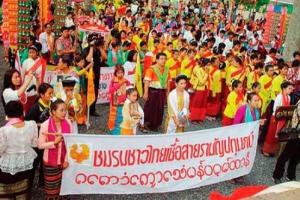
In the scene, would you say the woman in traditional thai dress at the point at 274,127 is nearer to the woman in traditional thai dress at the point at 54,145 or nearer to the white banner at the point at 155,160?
the white banner at the point at 155,160

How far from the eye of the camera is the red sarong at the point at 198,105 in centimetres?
880

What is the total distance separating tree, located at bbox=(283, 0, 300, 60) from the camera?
36.9 feet

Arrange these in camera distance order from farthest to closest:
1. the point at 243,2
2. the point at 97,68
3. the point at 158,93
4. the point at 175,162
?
the point at 243,2 < the point at 97,68 < the point at 158,93 < the point at 175,162

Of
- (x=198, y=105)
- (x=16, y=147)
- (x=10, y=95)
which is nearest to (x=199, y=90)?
(x=198, y=105)

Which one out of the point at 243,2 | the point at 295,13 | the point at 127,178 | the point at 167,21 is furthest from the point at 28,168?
Result: the point at 243,2

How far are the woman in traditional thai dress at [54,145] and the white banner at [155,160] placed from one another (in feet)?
0.29

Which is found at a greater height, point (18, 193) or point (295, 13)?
point (295, 13)

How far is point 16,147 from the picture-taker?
13.8 feet

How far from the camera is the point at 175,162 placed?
17.4 feet

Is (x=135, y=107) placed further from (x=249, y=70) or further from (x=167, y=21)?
(x=167, y=21)

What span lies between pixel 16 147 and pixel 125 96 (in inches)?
120

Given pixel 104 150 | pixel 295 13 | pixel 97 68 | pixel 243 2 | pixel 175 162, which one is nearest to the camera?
pixel 104 150

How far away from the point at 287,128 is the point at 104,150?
303 cm

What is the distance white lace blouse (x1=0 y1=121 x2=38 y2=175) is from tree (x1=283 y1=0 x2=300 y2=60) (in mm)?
9156
